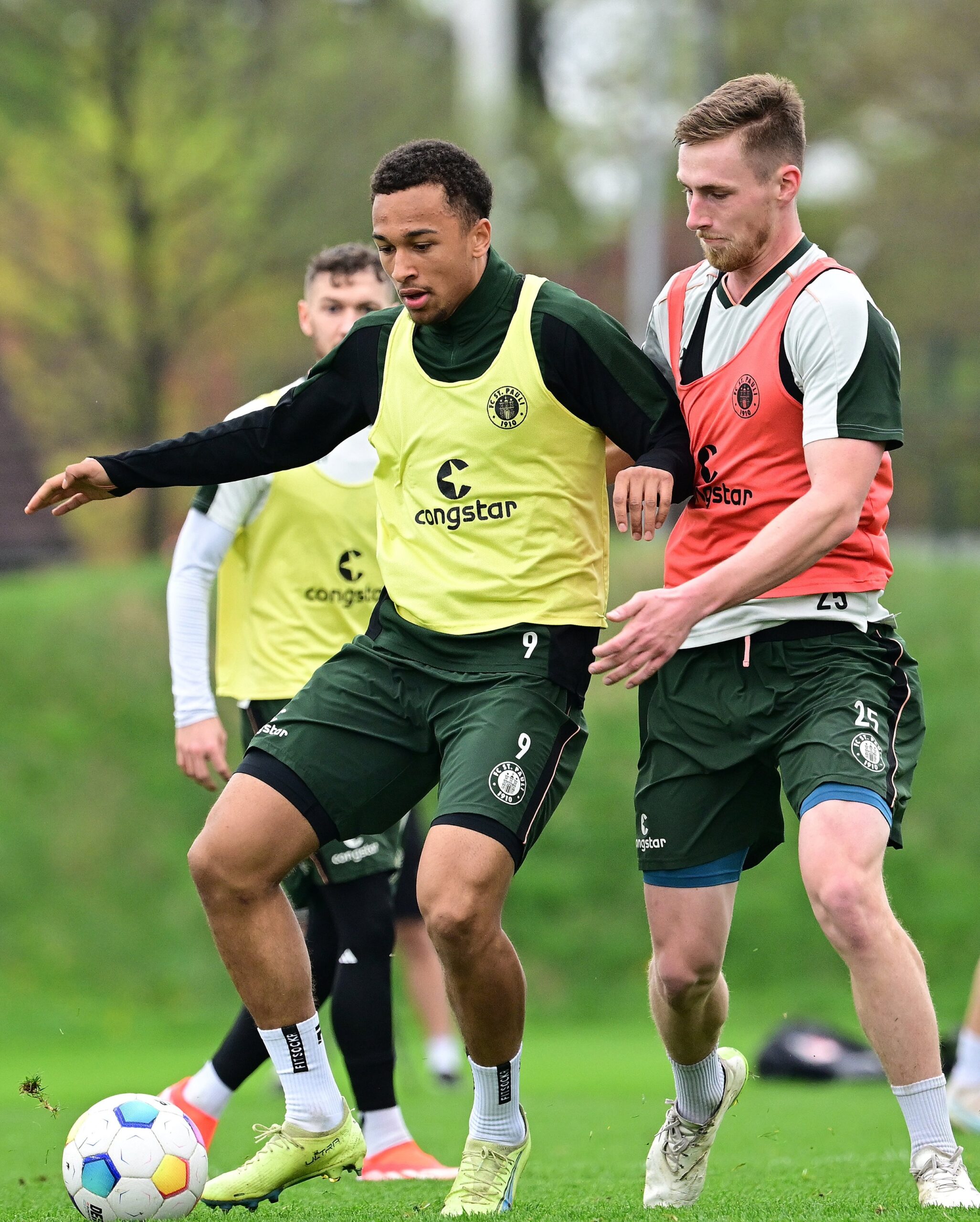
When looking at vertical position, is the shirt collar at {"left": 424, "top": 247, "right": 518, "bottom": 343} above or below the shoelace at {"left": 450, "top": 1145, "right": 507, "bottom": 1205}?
above

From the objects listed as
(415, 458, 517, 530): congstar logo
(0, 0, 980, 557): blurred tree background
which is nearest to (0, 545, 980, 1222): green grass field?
(415, 458, 517, 530): congstar logo

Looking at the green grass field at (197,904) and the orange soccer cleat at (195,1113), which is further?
the green grass field at (197,904)

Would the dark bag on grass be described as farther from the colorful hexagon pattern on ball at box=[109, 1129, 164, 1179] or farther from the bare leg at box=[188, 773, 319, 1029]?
the colorful hexagon pattern on ball at box=[109, 1129, 164, 1179]

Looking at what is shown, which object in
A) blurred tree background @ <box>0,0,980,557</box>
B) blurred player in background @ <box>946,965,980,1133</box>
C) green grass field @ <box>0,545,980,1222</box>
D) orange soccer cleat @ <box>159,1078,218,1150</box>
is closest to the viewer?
orange soccer cleat @ <box>159,1078,218,1150</box>

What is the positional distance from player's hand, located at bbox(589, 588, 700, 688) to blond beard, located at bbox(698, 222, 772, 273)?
107 cm

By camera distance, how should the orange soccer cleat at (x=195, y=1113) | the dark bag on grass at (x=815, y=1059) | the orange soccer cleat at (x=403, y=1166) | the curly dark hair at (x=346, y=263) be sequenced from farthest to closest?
1. the dark bag on grass at (x=815, y=1059)
2. the curly dark hair at (x=346, y=263)
3. the orange soccer cleat at (x=195, y=1113)
4. the orange soccer cleat at (x=403, y=1166)

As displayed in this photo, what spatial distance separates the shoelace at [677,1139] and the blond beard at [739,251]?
8.19 feet

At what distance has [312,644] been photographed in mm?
6309

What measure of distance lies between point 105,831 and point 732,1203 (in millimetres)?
9895

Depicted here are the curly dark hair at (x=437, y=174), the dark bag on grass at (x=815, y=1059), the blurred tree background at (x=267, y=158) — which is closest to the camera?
the curly dark hair at (x=437, y=174)

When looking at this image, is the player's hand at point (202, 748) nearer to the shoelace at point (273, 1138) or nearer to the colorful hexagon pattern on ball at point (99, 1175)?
the shoelace at point (273, 1138)

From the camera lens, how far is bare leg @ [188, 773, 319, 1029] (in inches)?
179

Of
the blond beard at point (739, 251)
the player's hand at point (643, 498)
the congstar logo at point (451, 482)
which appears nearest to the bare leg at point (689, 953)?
the player's hand at point (643, 498)

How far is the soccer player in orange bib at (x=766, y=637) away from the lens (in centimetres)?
426
